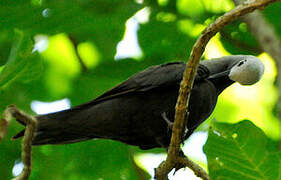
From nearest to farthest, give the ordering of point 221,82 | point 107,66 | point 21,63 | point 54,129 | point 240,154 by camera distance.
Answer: point 240,154 → point 21,63 → point 54,129 → point 221,82 → point 107,66

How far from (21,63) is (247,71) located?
2.15 meters

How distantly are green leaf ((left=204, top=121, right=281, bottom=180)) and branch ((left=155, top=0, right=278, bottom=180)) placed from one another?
0.91 ft

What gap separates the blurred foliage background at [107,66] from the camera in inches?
148

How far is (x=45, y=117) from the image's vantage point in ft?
14.2

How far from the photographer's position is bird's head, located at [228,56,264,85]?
4.78 metres

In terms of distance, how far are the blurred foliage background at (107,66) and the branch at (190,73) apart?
284mm

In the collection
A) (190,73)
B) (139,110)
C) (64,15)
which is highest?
(64,15)

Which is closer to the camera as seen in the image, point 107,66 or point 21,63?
point 21,63

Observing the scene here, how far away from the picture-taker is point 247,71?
4766mm

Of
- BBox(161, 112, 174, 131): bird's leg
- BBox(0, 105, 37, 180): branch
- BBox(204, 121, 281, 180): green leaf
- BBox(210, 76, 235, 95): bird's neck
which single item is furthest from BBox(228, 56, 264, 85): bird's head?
BBox(0, 105, 37, 180): branch

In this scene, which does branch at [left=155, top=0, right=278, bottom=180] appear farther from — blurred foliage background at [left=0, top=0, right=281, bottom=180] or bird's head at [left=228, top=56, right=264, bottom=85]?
bird's head at [left=228, top=56, right=264, bottom=85]

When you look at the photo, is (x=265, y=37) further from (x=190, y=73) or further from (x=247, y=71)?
(x=190, y=73)

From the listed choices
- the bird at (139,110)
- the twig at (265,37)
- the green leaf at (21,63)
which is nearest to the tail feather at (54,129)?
the bird at (139,110)

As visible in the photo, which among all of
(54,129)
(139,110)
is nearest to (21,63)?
(54,129)
